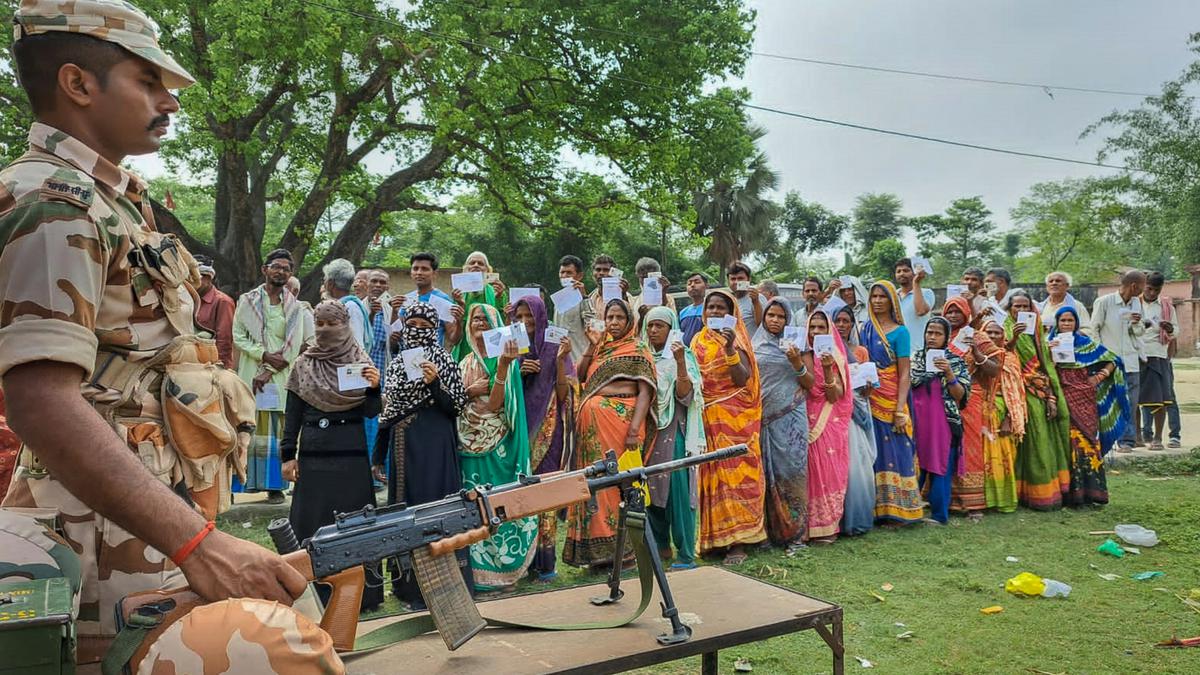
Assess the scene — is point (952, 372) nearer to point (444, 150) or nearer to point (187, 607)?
Answer: point (187, 607)

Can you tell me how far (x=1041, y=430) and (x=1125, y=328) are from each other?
3.16 metres

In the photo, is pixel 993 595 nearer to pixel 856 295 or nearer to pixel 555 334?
pixel 555 334

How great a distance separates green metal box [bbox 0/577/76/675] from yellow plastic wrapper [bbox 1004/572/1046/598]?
16.7 feet

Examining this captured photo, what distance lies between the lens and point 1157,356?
931cm

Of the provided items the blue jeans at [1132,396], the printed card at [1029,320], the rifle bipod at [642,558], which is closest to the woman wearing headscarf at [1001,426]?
the printed card at [1029,320]

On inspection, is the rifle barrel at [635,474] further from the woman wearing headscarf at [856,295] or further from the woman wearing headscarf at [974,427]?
the woman wearing headscarf at [856,295]

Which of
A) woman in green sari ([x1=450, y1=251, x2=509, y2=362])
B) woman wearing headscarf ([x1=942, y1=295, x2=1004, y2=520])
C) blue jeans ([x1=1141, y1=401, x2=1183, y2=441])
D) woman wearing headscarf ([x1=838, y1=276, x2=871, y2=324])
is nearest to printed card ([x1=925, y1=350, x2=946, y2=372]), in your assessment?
woman wearing headscarf ([x1=942, y1=295, x2=1004, y2=520])

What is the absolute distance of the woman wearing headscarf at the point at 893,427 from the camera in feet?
21.3

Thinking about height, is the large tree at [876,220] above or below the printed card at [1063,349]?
above

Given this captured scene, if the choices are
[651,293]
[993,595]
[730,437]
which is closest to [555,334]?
[651,293]

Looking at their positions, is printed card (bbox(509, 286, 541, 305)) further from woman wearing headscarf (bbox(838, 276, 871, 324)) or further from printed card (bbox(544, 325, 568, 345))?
woman wearing headscarf (bbox(838, 276, 871, 324))

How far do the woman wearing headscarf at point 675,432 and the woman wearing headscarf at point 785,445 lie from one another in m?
0.70

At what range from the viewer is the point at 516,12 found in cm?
1256

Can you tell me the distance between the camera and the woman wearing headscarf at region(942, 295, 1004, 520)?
691cm
